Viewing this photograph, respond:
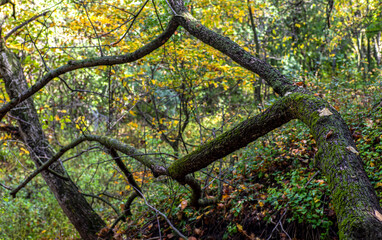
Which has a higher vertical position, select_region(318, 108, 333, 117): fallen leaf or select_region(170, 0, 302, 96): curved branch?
select_region(170, 0, 302, 96): curved branch

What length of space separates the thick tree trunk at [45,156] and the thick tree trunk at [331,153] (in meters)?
3.09

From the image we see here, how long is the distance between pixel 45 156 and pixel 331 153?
499 centimetres

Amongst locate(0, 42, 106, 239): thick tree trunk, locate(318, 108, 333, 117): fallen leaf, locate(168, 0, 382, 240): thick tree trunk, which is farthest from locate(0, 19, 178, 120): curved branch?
locate(318, 108, 333, 117): fallen leaf

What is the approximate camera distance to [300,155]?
3967mm

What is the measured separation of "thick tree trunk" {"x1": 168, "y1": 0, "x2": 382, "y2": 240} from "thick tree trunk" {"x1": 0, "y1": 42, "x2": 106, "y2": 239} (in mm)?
3086

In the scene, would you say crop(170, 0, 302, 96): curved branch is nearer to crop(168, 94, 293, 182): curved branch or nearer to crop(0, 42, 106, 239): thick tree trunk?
crop(168, 94, 293, 182): curved branch

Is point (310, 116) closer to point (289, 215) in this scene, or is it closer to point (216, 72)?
point (289, 215)

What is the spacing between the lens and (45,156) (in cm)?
505

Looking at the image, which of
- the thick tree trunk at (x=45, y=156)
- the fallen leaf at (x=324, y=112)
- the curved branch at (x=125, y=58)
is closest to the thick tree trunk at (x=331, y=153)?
the fallen leaf at (x=324, y=112)

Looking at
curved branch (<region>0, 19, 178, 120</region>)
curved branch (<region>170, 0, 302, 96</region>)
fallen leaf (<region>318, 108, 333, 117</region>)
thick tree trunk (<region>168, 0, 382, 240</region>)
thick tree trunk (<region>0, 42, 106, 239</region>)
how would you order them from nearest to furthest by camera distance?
1. thick tree trunk (<region>168, 0, 382, 240</region>)
2. fallen leaf (<region>318, 108, 333, 117</region>)
3. curved branch (<region>170, 0, 302, 96</region>)
4. curved branch (<region>0, 19, 178, 120</region>)
5. thick tree trunk (<region>0, 42, 106, 239</region>)

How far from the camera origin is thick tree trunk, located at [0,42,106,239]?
4.81 metres

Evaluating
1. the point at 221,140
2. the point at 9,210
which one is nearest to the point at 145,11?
the point at 221,140

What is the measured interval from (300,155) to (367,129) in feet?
3.50

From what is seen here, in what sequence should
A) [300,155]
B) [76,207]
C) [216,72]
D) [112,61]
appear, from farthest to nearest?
[216,72], [76,207], [300,155], [112,61]
